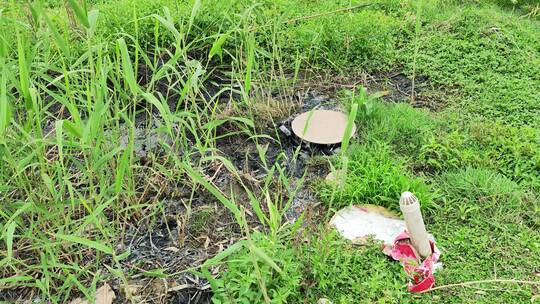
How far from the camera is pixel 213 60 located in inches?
134

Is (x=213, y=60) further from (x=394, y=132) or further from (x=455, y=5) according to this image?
(x=455, y=5)

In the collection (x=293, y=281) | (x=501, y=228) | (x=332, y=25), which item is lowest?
(x=501, y=228)

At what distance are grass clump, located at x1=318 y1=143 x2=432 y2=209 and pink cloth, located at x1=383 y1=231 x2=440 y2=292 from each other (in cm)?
26

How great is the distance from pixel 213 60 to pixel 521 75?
70.8 inches

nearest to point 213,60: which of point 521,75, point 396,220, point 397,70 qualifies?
point 397,70

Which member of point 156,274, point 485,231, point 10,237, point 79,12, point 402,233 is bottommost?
point 485,231

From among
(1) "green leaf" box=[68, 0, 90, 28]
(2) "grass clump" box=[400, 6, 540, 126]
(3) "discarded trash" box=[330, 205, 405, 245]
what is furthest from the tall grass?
(2) "grass clump" box=[400, 6, 540, 126]

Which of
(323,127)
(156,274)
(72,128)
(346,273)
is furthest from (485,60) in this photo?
(72,128)

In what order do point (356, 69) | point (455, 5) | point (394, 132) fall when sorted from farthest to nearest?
point (455, 5)
point (356, 69)
point (394, 132)

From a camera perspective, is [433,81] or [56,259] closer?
[56,259]

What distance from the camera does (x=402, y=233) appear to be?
2.23 m

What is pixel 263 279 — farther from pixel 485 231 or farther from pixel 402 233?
pixel 485 231

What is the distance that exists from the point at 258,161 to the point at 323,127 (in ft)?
1.28

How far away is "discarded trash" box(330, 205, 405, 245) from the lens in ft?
7.63
